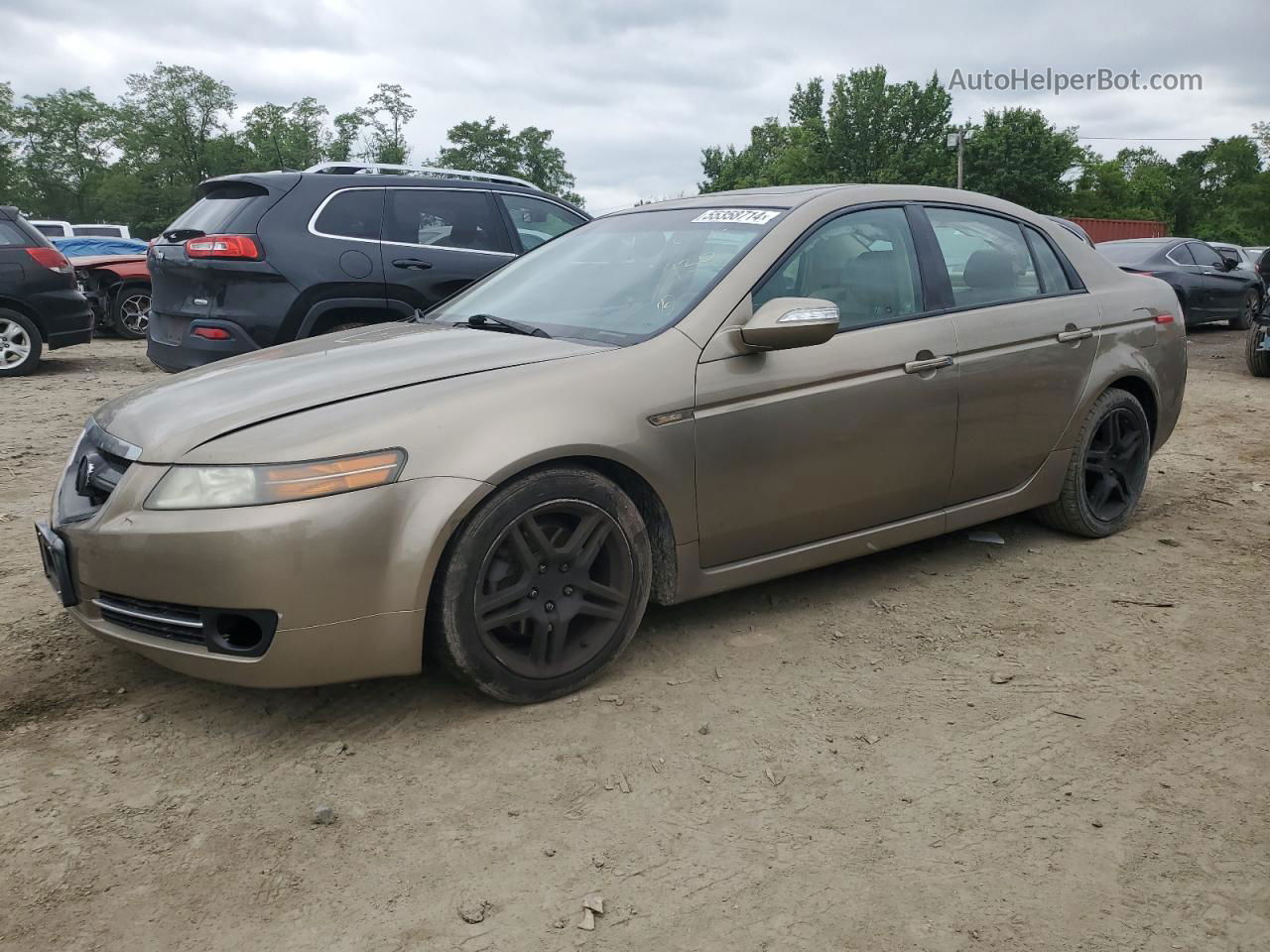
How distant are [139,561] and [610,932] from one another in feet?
5.17

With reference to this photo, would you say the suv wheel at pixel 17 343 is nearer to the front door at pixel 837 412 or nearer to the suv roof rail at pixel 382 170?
the suv roof rail at pixel 382 170

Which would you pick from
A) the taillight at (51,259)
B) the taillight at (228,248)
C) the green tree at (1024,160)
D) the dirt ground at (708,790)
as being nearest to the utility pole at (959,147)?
the green tree at (1024,160)

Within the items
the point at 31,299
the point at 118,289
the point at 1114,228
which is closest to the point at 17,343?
the point at 31,299

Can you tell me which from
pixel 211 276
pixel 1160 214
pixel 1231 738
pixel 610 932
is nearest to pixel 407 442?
pixel 610 932

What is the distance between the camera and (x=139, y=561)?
279 cm

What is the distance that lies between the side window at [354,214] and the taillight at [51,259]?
522 cm

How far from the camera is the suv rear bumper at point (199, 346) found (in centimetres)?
640

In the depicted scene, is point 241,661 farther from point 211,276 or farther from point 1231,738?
point 211,276

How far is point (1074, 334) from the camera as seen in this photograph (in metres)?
4.49

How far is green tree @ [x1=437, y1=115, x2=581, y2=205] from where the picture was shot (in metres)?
74.3

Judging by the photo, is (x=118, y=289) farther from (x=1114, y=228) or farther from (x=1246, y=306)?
(x=1114, y=228)

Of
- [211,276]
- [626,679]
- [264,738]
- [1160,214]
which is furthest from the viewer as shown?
[1160,214]

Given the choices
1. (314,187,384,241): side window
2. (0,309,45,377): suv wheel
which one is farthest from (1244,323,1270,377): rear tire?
(0,309,45,377): suv wheel

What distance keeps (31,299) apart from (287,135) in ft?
205
